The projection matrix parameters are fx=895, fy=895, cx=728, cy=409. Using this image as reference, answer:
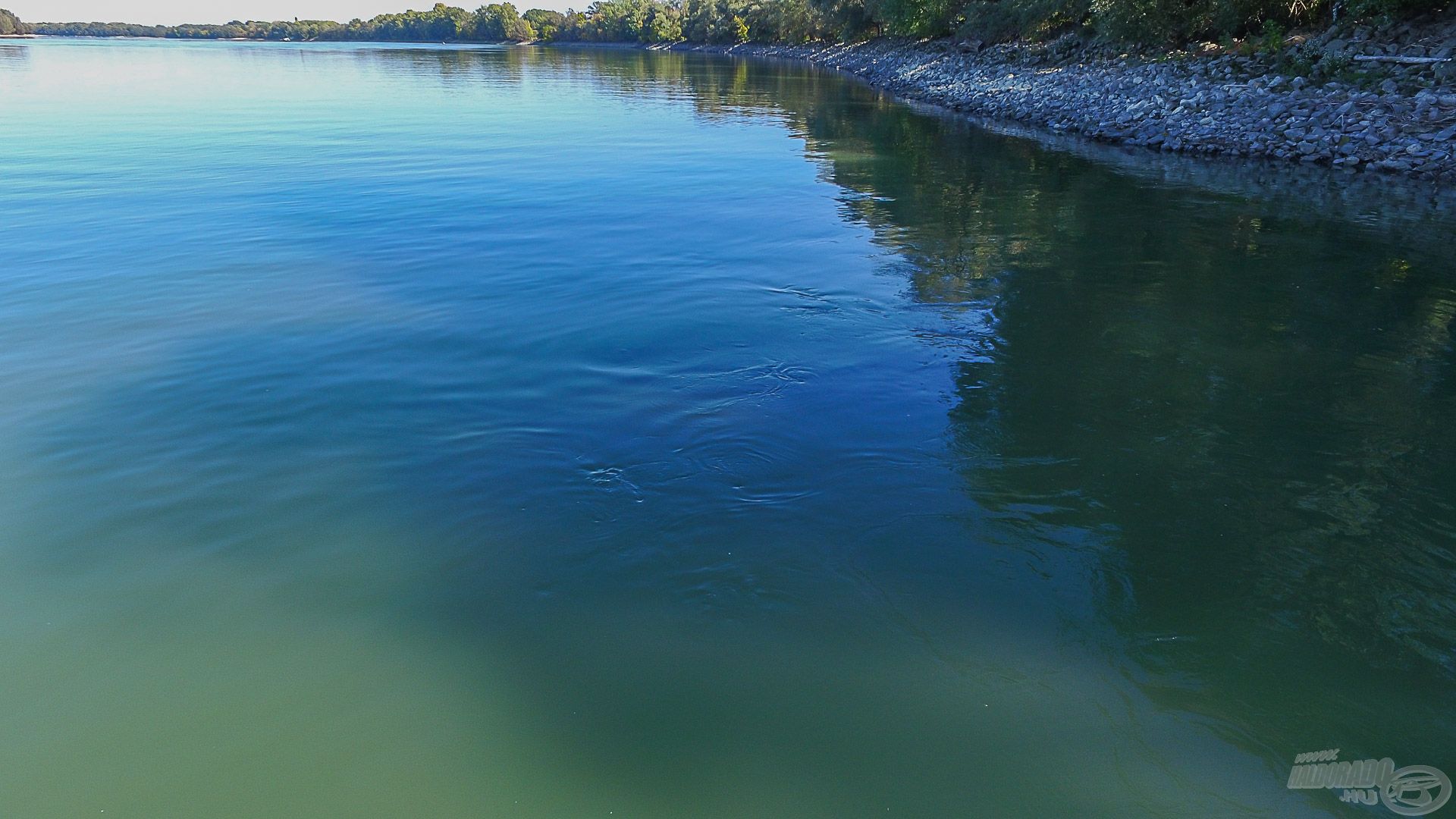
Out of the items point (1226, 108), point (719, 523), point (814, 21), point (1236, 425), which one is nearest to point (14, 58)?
point (814, 21)

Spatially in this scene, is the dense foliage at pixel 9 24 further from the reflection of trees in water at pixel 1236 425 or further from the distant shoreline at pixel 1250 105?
the reflection of trees in water at pixel 1236 425

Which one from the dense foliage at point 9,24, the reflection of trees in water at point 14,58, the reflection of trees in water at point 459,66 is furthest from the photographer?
the dense foliage at point 9,24

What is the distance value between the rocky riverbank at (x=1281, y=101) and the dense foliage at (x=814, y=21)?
1124mm

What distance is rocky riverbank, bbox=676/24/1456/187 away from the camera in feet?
60.6

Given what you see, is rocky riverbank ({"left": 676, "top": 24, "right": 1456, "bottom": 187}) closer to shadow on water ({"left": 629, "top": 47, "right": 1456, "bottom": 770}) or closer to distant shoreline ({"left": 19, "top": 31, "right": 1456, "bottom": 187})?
distant shoreline ({"left": 19, "top": 31, "right": 1456, "bottom": 187})

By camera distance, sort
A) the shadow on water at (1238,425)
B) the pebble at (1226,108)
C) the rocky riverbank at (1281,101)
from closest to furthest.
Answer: the shadow on water at (1238,425) → the pebble at (1226,108) → the rocky riverbank at (1281,101)

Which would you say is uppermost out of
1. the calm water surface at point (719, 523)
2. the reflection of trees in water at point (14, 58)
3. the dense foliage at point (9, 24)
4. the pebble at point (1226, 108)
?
the dense foliage at point (9, 24)

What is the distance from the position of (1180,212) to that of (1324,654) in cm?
1283

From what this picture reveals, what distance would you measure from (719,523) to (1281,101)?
2162 centimetres

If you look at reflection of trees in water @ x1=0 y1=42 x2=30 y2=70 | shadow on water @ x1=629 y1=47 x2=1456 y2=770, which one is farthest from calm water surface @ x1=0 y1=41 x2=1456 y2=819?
reflection of trees in water @ x1=0 y1=42 x2=30 y2=70

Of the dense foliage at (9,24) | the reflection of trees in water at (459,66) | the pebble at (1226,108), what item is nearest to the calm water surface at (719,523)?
the pebble at (1226,108)

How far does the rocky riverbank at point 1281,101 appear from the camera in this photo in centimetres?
1848

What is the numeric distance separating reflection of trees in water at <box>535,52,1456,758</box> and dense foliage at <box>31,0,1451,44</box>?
507 inches

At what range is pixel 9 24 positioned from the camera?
137750 millimetres
